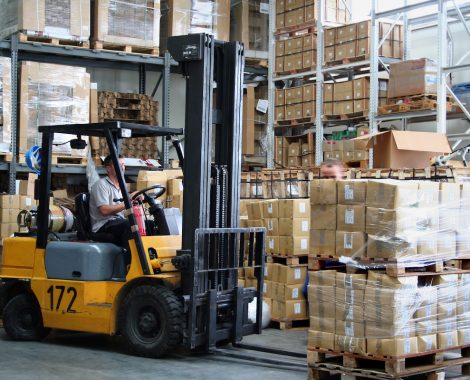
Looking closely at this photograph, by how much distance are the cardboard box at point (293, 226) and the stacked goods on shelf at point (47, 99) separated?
475 centimetres

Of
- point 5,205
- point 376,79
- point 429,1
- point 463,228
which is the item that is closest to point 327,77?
point 376,79

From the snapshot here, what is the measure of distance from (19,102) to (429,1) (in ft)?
22.1

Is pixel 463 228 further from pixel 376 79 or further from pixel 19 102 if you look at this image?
pixel 19 102

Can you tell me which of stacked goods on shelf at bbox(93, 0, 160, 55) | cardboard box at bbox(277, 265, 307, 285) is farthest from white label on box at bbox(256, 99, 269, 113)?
cardboard box at bbox(277, 265, 307, 285)

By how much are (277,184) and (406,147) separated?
231cm

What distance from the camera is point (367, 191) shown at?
5.97 metres

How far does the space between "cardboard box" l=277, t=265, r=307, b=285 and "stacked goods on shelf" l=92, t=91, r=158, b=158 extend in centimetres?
555

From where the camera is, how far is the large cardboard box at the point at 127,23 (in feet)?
43.9

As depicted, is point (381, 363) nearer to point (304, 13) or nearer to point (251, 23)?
point (304, 13)

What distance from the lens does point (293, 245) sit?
8711 millimetres

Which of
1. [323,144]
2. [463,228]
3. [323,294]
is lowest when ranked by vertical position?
[323,294]

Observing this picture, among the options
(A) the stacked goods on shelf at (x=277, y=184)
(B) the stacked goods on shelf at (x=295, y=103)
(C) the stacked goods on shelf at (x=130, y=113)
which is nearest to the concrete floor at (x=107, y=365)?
(A) the stacked goods on shelf at (x=277, y=184)

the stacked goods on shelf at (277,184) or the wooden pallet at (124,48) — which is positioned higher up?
the wooden pallet at (124,48)

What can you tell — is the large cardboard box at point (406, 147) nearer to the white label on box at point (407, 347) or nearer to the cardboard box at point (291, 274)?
the cardboard box at point (291, 274)
